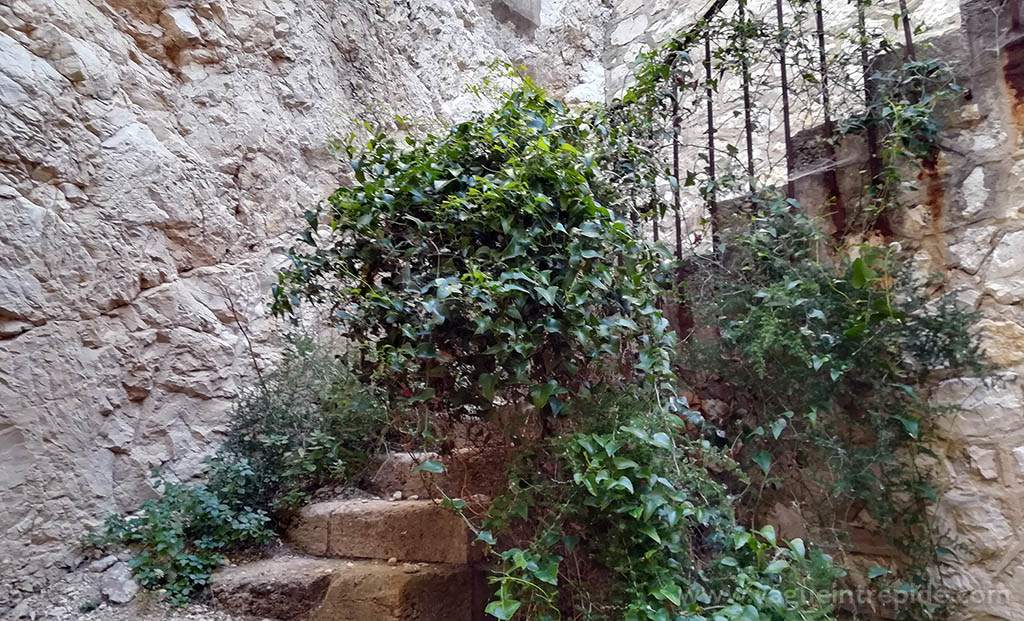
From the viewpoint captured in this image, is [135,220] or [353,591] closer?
[353,591]

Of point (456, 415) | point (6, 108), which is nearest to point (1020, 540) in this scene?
point (456, 415)

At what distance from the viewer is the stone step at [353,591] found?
1445 millimetres

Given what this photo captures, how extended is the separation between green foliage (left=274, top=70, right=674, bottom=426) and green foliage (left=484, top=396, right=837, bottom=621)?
15cm

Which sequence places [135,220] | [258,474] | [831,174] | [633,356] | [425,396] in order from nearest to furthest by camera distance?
[425,396], [633,356], [831,174], [258,474], [135,220]

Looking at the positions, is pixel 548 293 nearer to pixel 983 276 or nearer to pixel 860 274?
pixel 860 274

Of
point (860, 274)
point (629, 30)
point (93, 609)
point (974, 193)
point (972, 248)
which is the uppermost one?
point (629, 30)

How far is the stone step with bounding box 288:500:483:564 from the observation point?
1.57 m

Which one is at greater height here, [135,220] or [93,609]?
[135,220]

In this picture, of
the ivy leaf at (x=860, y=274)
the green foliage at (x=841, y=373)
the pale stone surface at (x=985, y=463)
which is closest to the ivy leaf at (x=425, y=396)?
the green foliage at (x=841, y=373)

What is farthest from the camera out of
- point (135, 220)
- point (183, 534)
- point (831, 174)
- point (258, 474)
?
point (135, 220)

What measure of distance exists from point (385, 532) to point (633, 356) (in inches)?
34.9

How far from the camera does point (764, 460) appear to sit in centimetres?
154

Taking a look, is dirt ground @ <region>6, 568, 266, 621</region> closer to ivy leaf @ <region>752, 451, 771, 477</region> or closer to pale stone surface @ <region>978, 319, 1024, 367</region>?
ivy leaf @ <region>752, 451, 771, 477</region>

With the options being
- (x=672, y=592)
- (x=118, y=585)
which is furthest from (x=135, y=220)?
(x=672, y=592)
